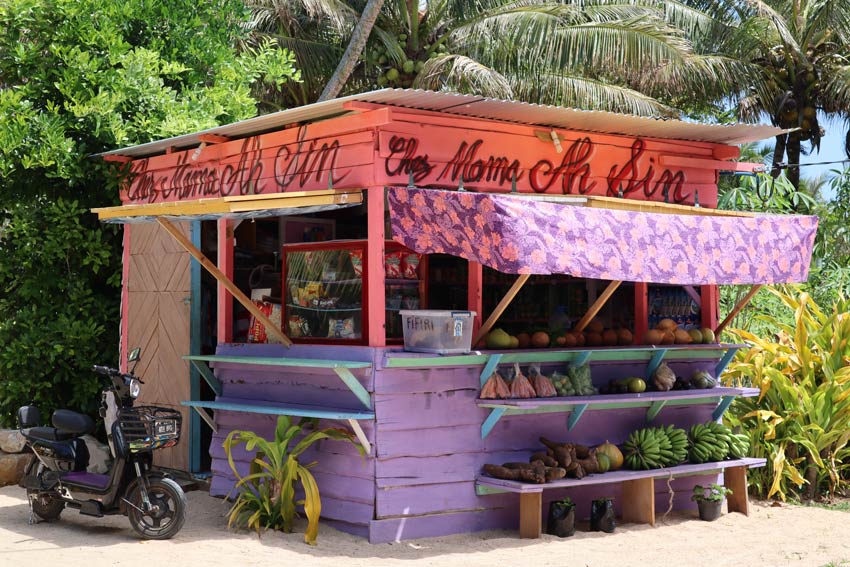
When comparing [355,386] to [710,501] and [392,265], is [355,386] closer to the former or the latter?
[392,265]

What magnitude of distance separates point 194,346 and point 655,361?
4.14 metres

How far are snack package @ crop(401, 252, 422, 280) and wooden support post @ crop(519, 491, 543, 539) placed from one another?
6.16 feet

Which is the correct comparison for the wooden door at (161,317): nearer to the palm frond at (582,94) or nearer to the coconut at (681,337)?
the coconut at (681,337)

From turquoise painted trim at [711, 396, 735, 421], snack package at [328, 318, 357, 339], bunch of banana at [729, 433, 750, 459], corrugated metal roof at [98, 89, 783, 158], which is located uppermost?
corrugated metal roof at [98, 89, 783, 158]

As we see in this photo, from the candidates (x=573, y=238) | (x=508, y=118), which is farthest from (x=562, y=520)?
(x=508, y=118)

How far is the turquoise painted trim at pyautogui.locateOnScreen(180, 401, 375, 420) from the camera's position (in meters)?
7.20

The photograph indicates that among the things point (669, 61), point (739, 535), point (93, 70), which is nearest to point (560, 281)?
point (739, 535)

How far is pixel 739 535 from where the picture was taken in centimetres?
795

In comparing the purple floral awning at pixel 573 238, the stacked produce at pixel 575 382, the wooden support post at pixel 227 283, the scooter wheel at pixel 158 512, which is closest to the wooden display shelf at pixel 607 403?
the stacked produce at pixel 575 382

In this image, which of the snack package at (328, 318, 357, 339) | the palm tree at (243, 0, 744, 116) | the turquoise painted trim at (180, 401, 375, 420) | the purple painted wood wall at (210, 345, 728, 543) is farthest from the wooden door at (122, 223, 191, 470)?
the palm tree at (243, 0, 744, 116)

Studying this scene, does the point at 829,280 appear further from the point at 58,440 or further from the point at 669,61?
the point at 58,440

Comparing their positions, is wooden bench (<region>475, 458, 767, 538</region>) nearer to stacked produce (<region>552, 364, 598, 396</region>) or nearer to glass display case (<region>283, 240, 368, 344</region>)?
stacked produce (<region>552, 364, 598, 396</region>)

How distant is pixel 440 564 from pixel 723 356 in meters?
3.75

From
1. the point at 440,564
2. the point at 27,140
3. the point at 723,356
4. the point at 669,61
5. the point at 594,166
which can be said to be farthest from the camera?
the point at 669,61
